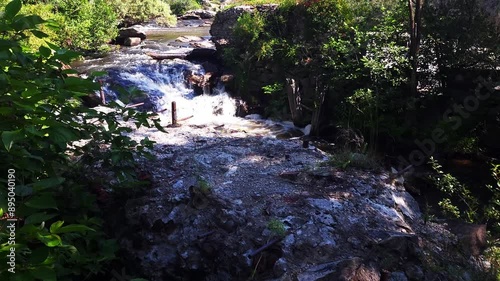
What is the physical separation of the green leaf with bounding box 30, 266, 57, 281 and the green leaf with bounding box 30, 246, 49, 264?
4 centimetres

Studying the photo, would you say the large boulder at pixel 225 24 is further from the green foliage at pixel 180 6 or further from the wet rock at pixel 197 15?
the green foliage at pixel 180 6

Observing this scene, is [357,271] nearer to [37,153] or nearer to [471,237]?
[471,237]

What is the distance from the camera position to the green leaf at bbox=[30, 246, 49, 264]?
1460mm

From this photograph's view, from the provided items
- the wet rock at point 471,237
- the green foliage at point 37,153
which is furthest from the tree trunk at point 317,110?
the green foliage at point 37,153

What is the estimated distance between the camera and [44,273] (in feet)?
4.65

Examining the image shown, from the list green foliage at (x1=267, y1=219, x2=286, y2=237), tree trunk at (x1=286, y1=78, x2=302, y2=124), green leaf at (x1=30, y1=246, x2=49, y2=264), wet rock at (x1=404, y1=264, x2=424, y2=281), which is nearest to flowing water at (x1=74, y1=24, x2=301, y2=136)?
tree trunk at (x1=286, y1=78, x2=302, y2=124)

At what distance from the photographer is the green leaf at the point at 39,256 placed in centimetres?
146

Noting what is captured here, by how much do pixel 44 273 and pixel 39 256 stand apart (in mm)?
84

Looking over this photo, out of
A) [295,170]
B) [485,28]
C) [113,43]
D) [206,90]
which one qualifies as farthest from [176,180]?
[113,43]

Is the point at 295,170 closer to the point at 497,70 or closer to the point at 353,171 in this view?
the point at 353,171

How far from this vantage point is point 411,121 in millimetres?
7746

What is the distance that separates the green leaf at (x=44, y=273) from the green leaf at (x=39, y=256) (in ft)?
0.12

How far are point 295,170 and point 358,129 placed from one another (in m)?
2.61

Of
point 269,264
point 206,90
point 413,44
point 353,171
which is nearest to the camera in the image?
point 269,264
